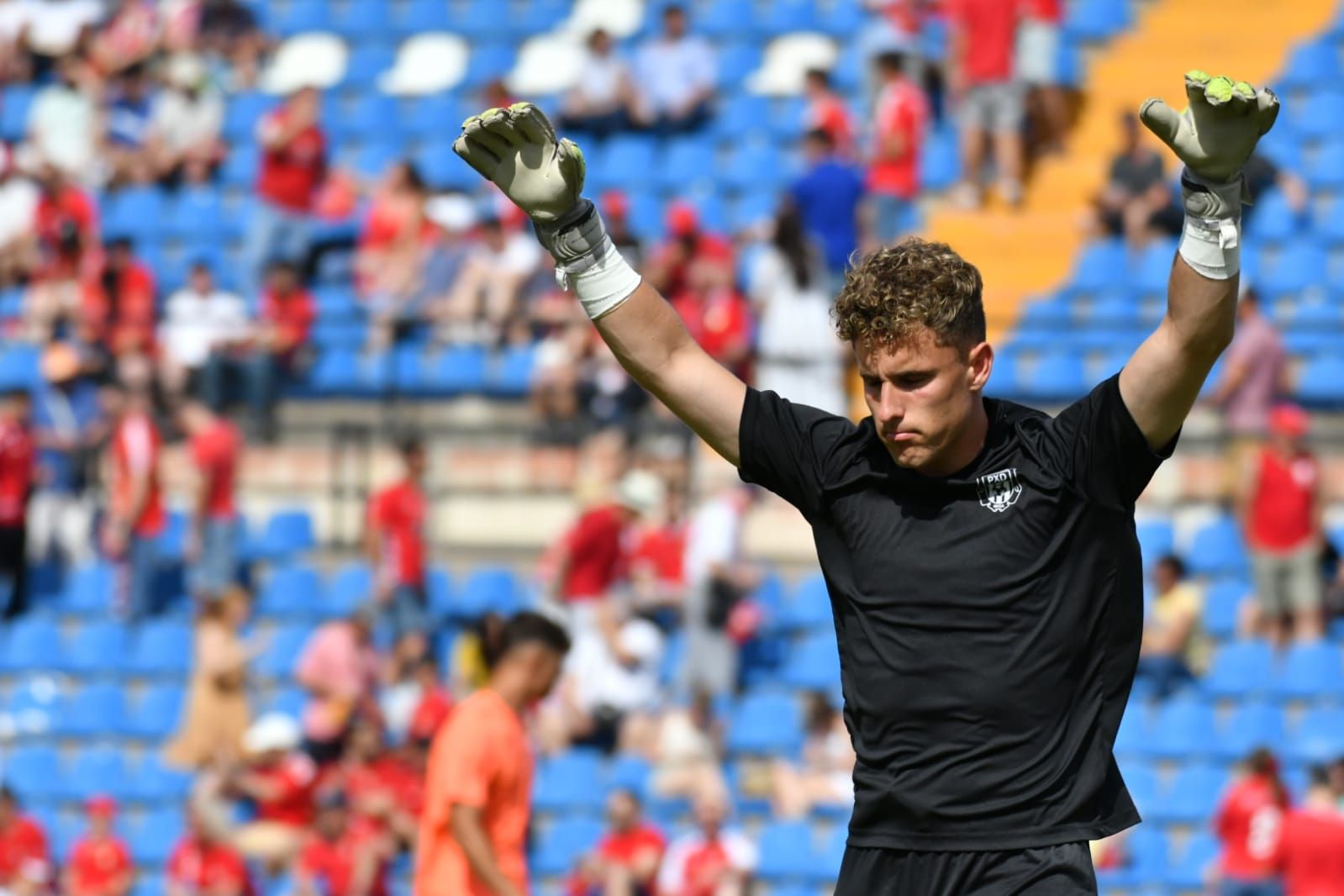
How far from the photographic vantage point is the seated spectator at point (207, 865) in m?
11.1

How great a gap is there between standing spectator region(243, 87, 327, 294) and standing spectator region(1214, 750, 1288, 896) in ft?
23.7

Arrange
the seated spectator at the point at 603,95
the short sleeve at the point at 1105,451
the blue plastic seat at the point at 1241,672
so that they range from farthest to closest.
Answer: the seated spectator at the point at 603,95 < the blue plastic seat at the point at 1241,672 < the short sleeve at the point at 1105,451

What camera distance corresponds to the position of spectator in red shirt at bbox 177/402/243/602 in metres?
12.9

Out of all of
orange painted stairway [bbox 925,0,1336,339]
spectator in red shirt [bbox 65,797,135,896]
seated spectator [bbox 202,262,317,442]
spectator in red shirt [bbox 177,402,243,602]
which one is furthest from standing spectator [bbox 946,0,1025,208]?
spectator in red shirt [bbox 65,797,135,896]

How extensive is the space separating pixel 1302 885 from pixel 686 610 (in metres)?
3.44

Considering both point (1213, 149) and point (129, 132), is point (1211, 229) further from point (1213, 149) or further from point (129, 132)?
point (129, 132)

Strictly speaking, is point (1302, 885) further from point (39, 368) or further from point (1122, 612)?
point (39, 368)

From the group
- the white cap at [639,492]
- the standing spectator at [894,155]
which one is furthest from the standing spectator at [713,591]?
the standing spectator at [894,155]

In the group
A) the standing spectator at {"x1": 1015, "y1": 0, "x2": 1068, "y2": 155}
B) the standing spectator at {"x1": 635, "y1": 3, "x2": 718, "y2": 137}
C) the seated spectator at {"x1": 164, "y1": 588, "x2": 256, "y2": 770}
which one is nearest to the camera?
the seated spectator at {"x1": 164, "y1": 588, "x2": 256, "y2": 770}

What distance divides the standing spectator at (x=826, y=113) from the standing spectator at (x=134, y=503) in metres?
4.32

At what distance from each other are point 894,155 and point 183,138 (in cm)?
537

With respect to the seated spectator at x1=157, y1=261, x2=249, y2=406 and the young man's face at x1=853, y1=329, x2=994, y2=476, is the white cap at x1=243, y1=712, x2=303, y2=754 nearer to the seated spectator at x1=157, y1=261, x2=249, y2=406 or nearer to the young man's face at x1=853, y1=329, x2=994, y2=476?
the seated spectator at x1=157, y1=261, x2=249, y2=406

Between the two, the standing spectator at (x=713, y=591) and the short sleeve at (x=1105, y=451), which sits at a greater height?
the standing spectator at (x=713, y=591)

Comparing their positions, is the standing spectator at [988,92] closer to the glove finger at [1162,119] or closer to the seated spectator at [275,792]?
the seated spectator at [275,792]
